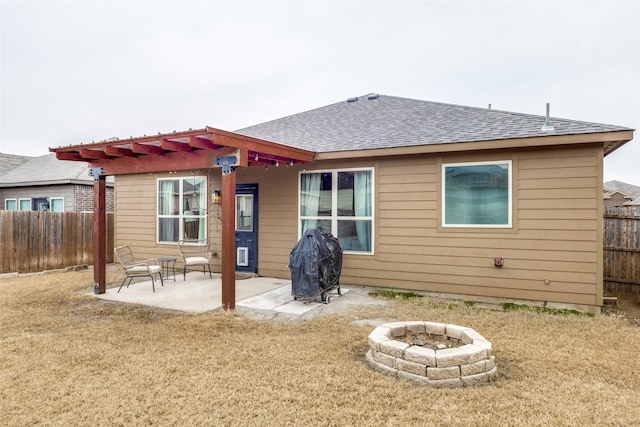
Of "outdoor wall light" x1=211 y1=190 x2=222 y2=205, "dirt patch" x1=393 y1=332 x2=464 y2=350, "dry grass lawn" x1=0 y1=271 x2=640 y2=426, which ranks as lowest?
"dry grass lawn" x1=0 y1=271 x2=640 y2=426

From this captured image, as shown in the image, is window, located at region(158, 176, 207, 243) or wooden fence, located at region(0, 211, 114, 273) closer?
wooden fence, located at region(0, 211, 114, 273)

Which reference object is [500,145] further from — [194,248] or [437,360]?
[194,248]

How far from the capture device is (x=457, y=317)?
4.83m

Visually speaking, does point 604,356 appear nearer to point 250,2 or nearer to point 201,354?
point 201,354

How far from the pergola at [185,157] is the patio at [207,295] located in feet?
1.49

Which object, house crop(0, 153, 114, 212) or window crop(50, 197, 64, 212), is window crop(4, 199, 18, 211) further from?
window crop(50, 197, 64, 212)

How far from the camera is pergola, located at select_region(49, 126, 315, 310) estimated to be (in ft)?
16.2

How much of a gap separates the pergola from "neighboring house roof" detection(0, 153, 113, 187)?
731cm

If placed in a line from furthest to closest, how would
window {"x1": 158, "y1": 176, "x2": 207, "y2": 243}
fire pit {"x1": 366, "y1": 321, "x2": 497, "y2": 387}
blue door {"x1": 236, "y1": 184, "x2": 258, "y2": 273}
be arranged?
window {"x1": 158, "y1": 176, "x2": 207, "y2": 243} < blue door {"x1": 236, "y1": 184, "x2": 258, "y2": 273} < fire pit {"x1": 366, "y1": 321, "x2": 497, "y2": 387}

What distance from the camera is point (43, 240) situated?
870 cm

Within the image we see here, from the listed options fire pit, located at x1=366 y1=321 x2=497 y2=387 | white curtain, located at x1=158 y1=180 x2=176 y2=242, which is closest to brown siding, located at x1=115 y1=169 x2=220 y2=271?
white curtain, located at x1=158 y1=180 x2=176 y2=242

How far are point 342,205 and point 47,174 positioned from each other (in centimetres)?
1220

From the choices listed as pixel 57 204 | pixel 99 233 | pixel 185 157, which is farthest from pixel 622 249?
pixel 57 204

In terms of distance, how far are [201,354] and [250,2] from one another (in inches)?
429
